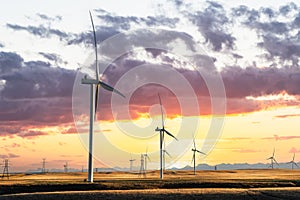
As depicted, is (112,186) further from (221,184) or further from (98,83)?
(98,83)

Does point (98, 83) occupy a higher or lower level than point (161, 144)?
higher

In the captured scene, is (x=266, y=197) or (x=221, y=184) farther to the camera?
(x=221, y=184)

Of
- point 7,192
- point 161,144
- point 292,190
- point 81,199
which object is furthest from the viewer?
point 161,144

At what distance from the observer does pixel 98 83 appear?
79.0m

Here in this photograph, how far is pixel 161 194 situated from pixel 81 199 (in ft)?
26.7

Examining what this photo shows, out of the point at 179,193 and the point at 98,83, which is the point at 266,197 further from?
the point at 98,83

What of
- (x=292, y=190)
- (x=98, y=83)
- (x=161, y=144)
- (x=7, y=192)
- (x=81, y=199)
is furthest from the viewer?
(x=161, y=144)

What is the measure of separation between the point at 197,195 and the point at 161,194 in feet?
12.1

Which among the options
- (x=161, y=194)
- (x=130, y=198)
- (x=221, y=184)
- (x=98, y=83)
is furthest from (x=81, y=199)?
(x=98, y=83)

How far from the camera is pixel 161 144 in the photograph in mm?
105500

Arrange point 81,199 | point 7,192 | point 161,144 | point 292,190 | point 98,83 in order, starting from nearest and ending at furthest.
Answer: point 81,199
point 292,190
point 7,192
point 98,83
point 161,144

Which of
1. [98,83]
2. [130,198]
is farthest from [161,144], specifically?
[130,198]

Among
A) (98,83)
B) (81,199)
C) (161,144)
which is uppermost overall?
(98,83)

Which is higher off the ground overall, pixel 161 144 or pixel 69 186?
pixel 161 144
